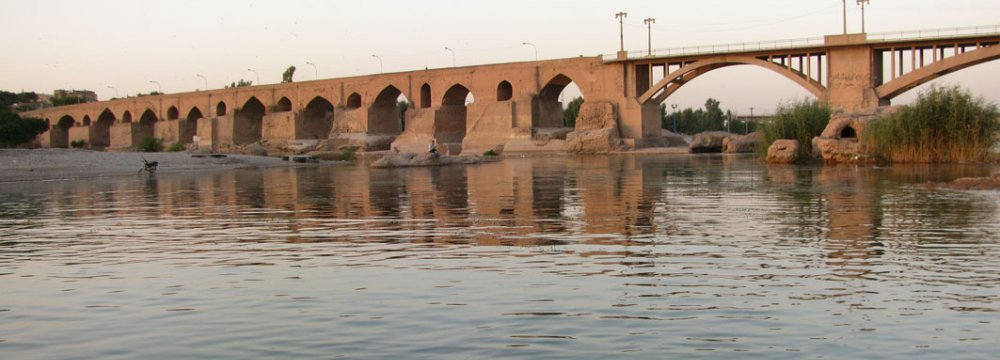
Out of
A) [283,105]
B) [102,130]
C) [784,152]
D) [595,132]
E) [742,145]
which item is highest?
[283,105]

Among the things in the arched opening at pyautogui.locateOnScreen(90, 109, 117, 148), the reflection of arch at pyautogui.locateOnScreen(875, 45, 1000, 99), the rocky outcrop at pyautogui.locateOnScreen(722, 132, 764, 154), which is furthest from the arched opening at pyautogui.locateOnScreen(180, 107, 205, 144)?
the reflection of arch at pyautogui.locateOnScreen(875, 45, 1000, 99)

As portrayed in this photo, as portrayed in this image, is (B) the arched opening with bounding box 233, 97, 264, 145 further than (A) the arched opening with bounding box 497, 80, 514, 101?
Yes

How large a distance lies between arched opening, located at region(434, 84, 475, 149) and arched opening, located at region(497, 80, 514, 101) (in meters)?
3.13

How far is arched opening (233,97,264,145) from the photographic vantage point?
85812 mm

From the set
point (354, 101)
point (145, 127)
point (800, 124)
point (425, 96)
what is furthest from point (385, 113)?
point (800, 124)

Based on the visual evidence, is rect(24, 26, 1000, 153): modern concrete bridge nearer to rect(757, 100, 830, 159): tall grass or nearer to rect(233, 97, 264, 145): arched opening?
rect(233, 97, 264, 145): arched opening

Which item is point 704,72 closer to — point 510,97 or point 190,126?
point 510,97

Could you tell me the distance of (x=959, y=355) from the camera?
514cm

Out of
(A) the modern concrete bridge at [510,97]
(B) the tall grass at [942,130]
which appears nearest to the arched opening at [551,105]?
(A) the modern concrete bridge at [510,97]

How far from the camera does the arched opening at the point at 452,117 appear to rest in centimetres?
6850

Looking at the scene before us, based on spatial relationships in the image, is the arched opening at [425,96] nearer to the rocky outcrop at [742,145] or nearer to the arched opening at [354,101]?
the arched opening at [354,101]

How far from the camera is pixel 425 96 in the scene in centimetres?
7062

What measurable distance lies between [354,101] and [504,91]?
1560 cm

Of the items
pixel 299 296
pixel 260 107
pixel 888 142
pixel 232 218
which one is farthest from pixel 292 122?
pixel 299 296
